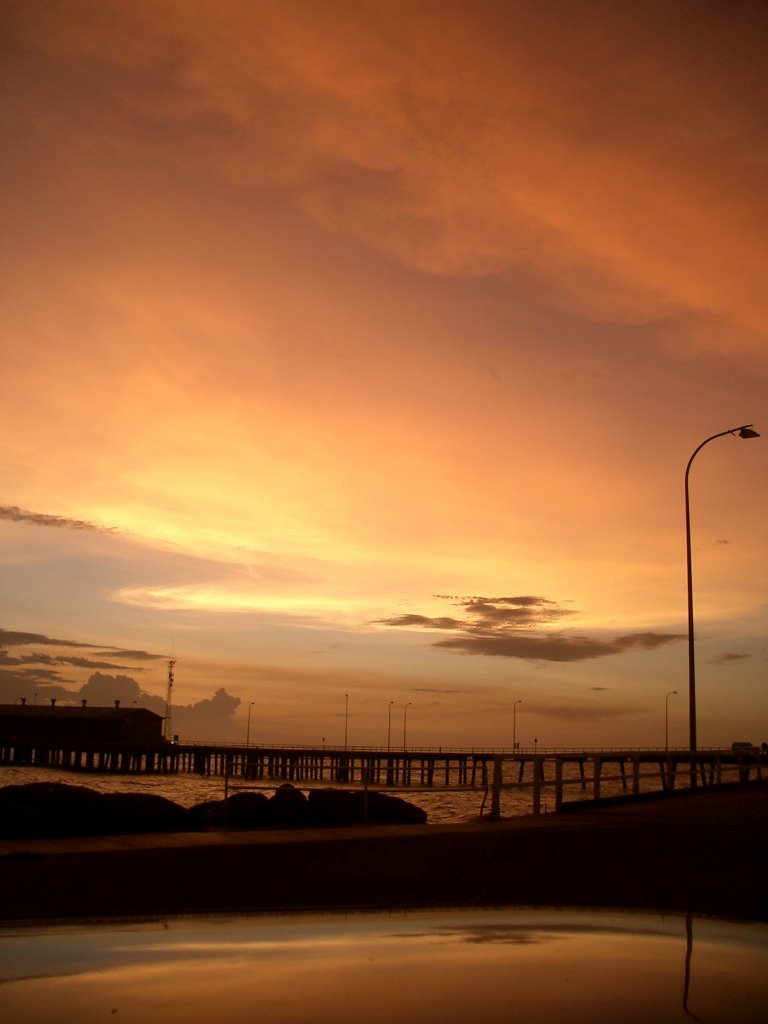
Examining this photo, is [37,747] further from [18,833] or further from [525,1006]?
[525,1006]

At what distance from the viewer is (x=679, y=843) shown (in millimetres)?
13625

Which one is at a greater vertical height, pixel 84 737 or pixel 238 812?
pixel 238 812

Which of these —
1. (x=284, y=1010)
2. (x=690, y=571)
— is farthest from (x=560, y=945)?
(x=690, y=571)

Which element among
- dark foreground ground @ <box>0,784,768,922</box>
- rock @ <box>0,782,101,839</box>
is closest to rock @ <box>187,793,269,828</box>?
rock @ <box>0,782,101,839</box>

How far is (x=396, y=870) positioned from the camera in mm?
10969

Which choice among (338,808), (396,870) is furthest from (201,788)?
(396,870)

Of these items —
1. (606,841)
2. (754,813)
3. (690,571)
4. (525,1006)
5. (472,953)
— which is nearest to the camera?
A: (525,1006)

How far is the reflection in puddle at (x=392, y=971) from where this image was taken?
274cm

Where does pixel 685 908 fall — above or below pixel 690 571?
below

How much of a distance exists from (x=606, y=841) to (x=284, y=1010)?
11.6 metres

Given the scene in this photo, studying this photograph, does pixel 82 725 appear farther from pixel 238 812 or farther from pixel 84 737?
pixel 238 812

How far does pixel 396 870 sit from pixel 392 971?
8.12 m

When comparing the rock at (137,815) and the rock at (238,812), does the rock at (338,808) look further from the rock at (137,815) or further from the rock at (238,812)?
the rock at (137,815)

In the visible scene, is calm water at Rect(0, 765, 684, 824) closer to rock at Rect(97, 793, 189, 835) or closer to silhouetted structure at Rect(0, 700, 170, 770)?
silhouetted structure at Rect(0, 700, 170, 770)
